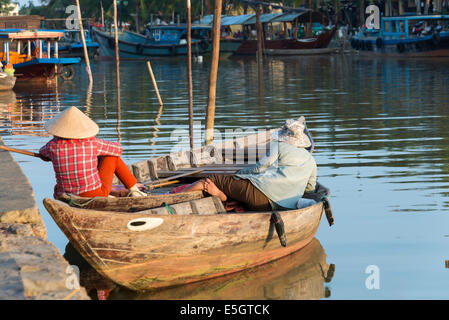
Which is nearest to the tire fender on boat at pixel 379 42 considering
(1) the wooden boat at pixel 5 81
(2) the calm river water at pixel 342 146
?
(2) the calm river water at pixel 342 146

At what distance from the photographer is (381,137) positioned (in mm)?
14305

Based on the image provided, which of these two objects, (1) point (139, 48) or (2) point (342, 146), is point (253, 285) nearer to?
(2) point (342, 146)

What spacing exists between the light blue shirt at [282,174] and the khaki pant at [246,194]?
5cm

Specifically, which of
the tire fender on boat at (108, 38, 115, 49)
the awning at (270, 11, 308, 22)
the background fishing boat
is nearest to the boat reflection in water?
the background fishing boat

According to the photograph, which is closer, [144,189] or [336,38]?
[144,189]

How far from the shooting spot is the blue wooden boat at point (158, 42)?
52188mm

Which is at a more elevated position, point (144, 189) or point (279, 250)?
point (144, 189)

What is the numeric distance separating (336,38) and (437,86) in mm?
35670

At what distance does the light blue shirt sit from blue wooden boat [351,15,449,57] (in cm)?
3486

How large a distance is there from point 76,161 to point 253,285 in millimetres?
1913

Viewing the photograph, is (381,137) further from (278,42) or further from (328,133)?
(278,42)

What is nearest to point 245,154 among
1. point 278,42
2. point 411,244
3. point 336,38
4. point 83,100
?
point 411,244
